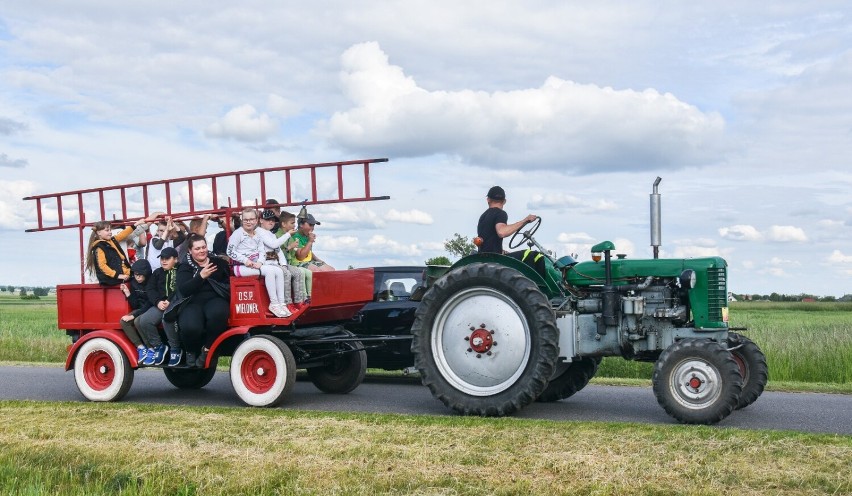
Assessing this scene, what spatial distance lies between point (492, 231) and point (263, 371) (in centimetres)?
283

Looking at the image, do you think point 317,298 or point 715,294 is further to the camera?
point 317,298

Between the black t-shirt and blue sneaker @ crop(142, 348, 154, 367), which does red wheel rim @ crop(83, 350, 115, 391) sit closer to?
blue sneaker @ crop(142, 348, 154, 367)

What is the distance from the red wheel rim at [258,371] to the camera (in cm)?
965

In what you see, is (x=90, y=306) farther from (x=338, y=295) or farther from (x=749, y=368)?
(x=749, y=368)

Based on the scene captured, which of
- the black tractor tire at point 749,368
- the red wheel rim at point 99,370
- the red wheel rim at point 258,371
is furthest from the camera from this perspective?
the red wheel rim at point 99,370

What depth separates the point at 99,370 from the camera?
1058 centimetres

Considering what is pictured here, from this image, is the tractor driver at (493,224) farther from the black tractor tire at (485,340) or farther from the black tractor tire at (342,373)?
the black tractor tire at (342,373)

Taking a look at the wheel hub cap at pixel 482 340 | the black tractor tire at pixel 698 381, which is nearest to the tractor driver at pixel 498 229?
the wheel hub cap at pixel 482 340

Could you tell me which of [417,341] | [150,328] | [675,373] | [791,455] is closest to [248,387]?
[150,328]

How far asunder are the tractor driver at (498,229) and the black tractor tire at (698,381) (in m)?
1.63

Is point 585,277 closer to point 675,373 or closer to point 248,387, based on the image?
point 675,373

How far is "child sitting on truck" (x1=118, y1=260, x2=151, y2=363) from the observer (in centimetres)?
1027

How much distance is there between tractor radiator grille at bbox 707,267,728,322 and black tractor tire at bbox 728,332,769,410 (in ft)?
1.25

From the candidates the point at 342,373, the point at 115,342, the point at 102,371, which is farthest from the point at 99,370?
the point at 342,373
